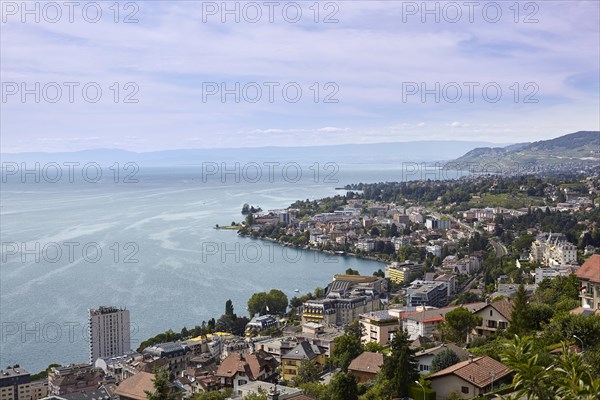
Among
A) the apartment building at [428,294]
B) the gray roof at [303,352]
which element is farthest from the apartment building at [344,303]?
the gray roof at [303,352]

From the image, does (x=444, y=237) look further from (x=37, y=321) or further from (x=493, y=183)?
(x=37, y=321)

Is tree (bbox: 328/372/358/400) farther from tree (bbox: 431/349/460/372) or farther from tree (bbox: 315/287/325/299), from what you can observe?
tree (bbox: 315/287/325/299)

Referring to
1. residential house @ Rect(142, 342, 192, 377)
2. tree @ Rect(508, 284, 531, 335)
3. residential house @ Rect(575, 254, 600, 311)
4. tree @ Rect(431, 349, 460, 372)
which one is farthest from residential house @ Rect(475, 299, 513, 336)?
residential house @ Rect(142, 342, 192, 377)

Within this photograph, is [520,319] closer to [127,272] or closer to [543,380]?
[543,380]

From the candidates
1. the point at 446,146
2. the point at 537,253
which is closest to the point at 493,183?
the point at 537,253

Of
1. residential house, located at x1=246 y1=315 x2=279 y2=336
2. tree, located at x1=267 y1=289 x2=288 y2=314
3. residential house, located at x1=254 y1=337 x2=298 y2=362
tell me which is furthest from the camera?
tree, located at x1=267 y1=289 x2=288 y2=314

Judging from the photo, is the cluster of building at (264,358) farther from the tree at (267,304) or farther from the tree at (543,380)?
the tree at (543,380)
